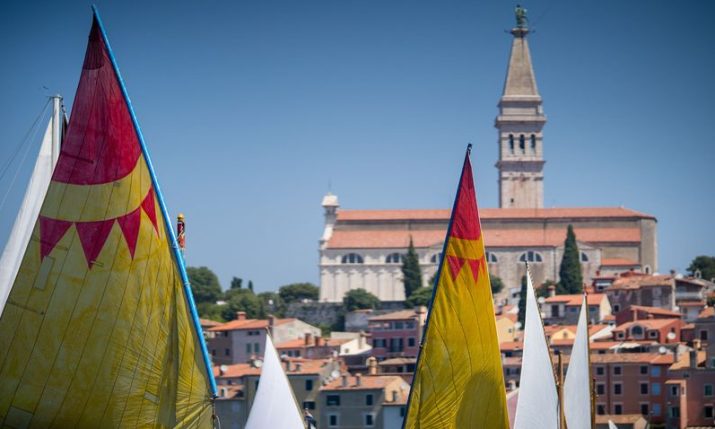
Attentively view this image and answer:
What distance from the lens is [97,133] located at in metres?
15.5

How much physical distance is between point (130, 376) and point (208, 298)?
114 meters

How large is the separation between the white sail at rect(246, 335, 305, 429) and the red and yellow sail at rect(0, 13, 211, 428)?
Answer: 8.25m

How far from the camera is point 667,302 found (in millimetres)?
96938

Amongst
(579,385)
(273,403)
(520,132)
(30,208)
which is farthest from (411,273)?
(30,208)

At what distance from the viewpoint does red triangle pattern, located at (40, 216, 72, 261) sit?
1542cm

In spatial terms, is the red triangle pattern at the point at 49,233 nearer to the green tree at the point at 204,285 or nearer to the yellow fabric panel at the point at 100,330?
the yellow fabric panel at the point at 100,330

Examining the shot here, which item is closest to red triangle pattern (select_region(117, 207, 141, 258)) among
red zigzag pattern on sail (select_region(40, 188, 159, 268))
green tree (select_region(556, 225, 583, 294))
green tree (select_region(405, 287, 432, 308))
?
red zigzag pattern on sail (select_region(40, 188, 159, 268))

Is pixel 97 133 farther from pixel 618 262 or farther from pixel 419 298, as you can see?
A: pixel 618 262

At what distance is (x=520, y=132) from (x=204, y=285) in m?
44.8

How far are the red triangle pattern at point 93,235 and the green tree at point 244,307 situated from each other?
9891 centimetres

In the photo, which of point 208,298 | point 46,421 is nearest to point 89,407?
point 46,421

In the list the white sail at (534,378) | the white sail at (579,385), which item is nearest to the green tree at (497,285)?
the white sail at (579,385)

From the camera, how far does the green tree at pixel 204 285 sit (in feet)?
423

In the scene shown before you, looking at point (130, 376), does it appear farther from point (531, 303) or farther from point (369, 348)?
point (369, 348)
